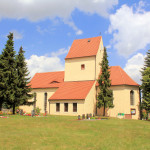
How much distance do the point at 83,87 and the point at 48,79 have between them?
13047 millimetres

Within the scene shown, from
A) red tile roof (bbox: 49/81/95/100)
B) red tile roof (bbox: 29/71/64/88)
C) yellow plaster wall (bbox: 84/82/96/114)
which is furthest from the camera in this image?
red tile roof (bbox: 29/71/64/88)

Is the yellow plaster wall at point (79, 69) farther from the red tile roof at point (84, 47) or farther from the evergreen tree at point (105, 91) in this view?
the evergreen tree at point (105, 91)

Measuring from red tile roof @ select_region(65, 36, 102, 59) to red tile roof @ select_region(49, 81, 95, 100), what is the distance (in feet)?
21.4

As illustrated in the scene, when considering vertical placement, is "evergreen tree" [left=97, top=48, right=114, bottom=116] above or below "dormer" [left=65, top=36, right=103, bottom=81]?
below

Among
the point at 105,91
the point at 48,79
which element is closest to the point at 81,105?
the point at 105,91

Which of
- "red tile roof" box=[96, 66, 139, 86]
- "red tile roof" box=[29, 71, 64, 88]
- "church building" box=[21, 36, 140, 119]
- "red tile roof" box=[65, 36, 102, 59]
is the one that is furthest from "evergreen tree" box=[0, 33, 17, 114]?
"red tile roof" box=[96, 66, 139, 86]

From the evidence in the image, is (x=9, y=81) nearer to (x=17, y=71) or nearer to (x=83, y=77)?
(x=17, y=71)

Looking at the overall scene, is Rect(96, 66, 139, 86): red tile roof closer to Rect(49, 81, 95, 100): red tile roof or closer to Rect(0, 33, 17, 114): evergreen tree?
Rect(49, 81, 95, 100): red tile roof

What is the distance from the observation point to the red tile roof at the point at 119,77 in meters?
40.5

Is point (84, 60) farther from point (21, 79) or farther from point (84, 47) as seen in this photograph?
point (21, 79)

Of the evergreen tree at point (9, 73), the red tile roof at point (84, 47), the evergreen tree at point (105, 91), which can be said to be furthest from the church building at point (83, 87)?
the evergreen tree at point (9, 73)

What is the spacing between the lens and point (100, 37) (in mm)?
47438

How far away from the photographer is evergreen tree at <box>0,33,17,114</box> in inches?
1387

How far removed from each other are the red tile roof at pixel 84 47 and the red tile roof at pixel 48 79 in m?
6.44
